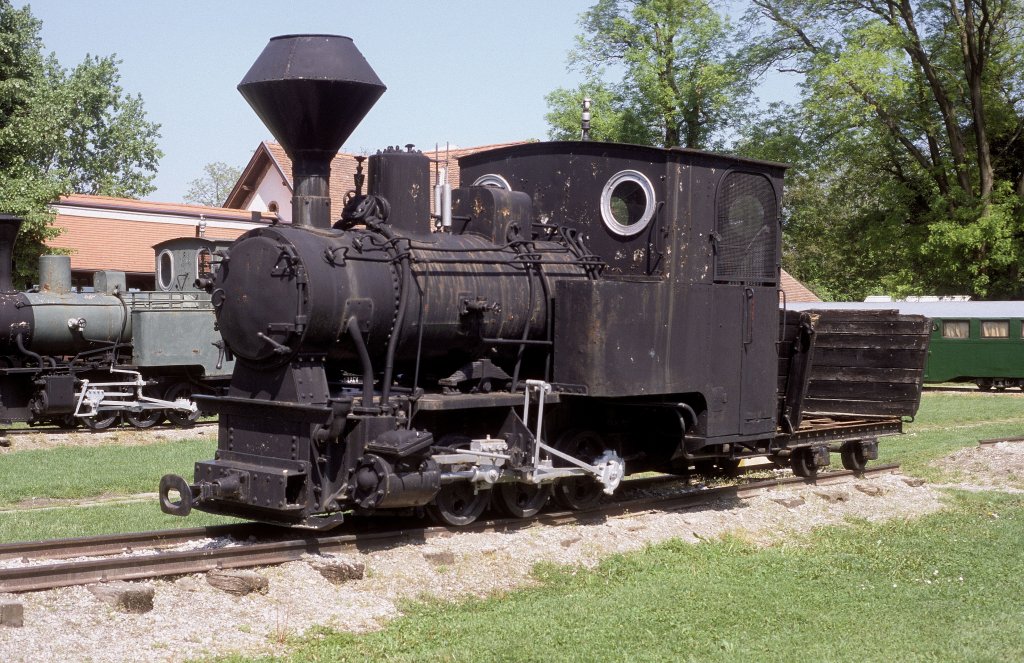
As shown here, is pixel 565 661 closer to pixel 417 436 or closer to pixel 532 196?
pixel 417 436

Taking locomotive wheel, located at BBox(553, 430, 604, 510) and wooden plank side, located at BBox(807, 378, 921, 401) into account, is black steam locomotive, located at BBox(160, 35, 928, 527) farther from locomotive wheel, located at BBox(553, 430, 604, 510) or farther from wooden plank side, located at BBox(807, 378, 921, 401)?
wooden plank side, located at BBox(807, 378, 921, 401)

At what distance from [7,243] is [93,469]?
5.39m

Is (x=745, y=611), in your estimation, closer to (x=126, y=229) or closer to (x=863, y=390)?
(x=863, y=390)

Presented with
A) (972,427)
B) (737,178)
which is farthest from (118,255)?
(737,178)

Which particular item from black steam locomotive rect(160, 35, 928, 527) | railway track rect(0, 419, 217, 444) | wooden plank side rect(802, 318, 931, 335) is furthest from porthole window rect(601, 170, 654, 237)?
railway track rect(0, 419, 217, 444)

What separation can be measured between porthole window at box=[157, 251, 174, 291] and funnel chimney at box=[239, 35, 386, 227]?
42.0 ft

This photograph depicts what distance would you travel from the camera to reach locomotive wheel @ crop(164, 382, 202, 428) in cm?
2033

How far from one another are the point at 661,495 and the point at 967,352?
22793 mm

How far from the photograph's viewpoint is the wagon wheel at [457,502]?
9.41 m

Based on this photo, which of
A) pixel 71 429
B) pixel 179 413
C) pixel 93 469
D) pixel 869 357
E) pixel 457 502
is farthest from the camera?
pixel 179 413

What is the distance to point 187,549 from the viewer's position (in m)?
8.60

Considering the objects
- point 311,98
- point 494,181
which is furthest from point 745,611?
point 494,181

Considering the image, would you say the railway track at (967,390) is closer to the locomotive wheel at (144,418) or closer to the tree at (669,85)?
the tree at (669,85)

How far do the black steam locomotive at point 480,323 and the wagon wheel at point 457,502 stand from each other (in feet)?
0.07
